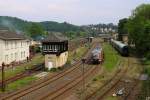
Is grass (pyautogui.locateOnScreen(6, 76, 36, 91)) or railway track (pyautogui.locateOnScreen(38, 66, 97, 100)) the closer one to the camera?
railway track (pyautogui.locateOnScreen(38, 66, 97, 100))

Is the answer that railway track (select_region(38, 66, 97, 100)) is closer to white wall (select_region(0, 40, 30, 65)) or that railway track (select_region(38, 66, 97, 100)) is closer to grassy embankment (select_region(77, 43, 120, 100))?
grassy embankment (select_region(77, 43, 120, 100))

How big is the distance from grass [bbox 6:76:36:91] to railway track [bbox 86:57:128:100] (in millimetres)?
8794

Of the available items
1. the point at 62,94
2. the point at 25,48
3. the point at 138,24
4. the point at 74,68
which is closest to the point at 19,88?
the point at 62,94

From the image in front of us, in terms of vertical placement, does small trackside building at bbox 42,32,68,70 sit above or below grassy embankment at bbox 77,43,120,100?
above

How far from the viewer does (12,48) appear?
6525 centimetres

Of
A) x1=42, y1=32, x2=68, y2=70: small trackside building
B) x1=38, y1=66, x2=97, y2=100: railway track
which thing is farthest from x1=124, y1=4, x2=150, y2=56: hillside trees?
x1=38, y1=66, x2=97, y2=100: railway track

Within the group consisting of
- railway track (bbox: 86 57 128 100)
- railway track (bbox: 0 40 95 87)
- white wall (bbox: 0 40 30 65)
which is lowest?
railway track (bbox: 86 57 128 100)

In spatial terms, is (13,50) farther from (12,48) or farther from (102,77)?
(102,77)

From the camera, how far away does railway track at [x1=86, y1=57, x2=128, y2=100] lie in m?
35.9

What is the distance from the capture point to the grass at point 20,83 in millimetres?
40281

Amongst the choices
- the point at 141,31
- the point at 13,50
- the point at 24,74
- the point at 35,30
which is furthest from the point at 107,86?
the point at 35,30

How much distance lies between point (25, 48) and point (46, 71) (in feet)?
65.5

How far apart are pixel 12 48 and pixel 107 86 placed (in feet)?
90.2

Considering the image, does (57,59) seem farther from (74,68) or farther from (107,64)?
(107,64)
